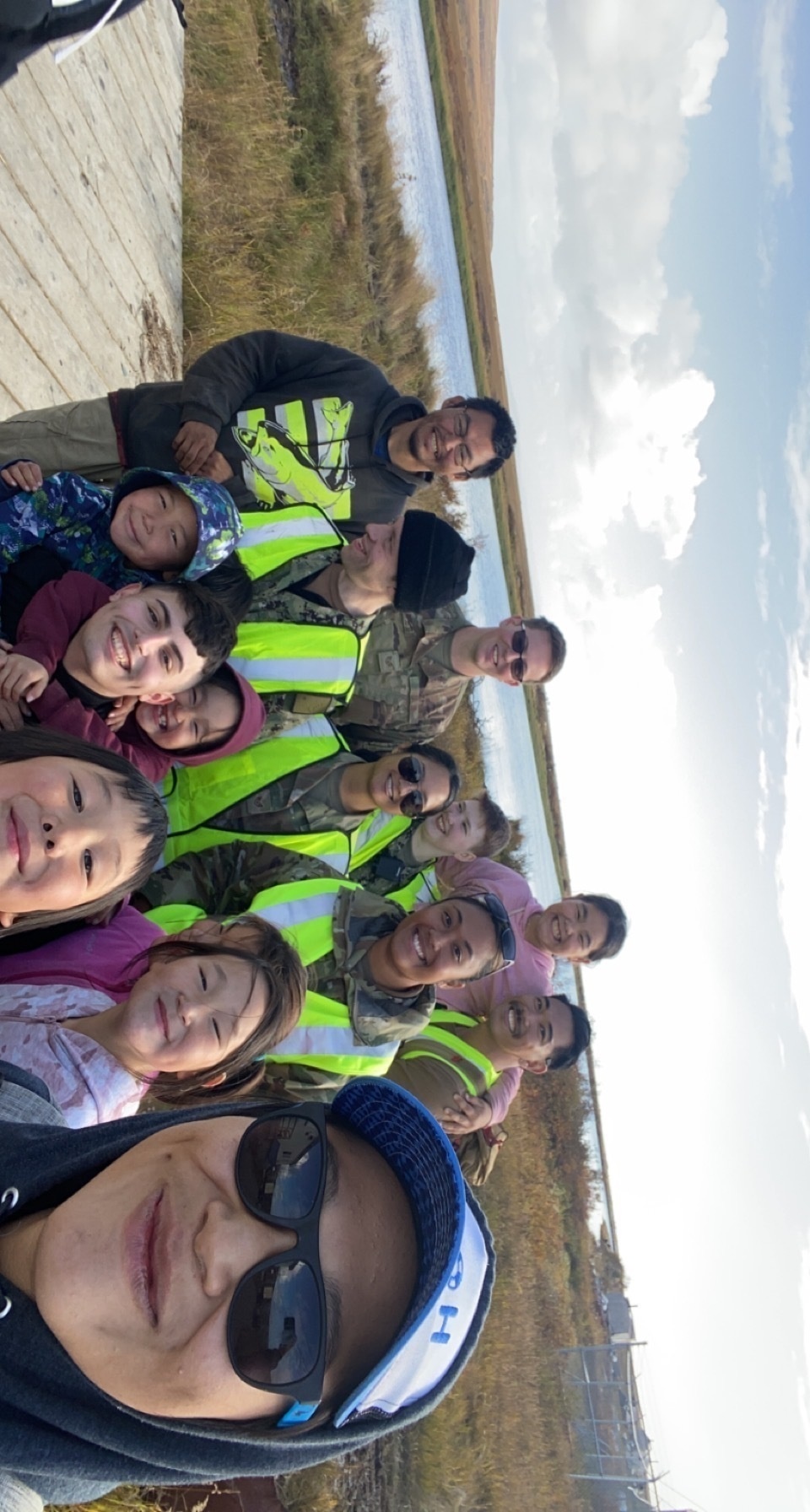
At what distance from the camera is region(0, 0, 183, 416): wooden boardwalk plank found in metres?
4.27

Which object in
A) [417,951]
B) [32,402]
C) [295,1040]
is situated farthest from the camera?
[32,402]

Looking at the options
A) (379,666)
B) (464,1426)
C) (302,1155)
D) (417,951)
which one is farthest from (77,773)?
(464,1426)

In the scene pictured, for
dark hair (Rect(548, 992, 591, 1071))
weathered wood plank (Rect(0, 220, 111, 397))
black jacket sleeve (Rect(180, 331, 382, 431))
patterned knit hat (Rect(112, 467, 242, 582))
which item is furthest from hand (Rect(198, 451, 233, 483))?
dark hair (Rect(548, 992, 591, 1071))

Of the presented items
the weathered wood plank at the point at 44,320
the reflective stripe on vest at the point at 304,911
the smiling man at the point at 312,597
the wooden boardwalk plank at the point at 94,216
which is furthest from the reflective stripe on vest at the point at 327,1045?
the weathered wood plank at the point at 44,320

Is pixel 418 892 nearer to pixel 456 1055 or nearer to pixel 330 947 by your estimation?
pixel 456 1055

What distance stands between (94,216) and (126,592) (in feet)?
11.2

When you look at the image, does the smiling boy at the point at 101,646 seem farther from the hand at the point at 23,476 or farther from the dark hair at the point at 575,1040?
the dark hair at the point at 575,1040

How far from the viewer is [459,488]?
15180 millimetres

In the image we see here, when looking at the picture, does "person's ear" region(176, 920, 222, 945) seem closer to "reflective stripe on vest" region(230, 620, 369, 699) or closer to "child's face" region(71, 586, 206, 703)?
"child's face" region(71, 586, 206, 703)

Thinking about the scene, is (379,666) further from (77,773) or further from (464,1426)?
(464,1426)

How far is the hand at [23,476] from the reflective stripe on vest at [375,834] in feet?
7.08

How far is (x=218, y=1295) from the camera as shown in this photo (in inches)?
57.1

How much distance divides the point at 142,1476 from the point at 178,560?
276 centimetres

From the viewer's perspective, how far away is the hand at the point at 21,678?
2723 millimetres
